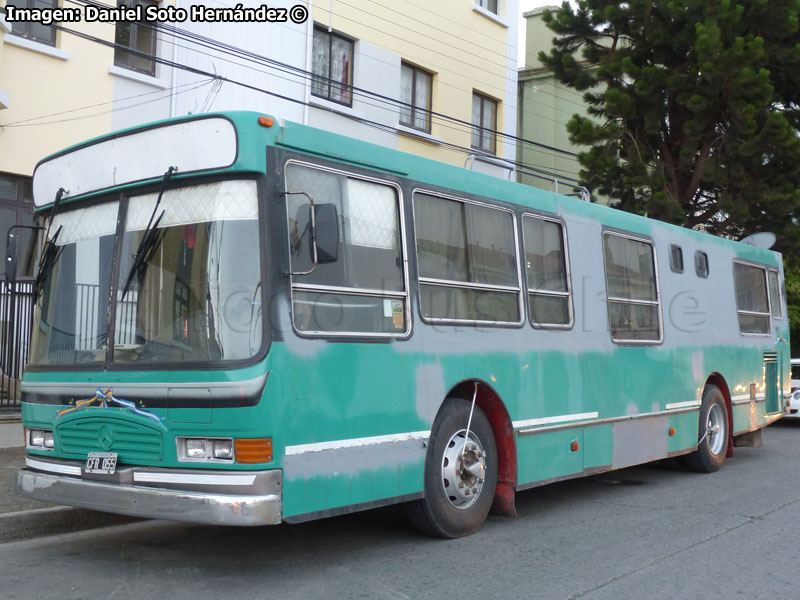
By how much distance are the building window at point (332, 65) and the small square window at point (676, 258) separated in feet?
27.7

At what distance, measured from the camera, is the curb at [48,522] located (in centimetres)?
655

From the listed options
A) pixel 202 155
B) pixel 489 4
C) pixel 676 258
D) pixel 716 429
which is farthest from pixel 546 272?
pixel 489 4

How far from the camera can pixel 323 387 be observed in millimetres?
5520

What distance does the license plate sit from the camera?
5492mm

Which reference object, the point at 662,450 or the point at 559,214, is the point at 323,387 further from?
the point at 662,450

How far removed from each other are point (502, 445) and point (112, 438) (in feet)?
9.92

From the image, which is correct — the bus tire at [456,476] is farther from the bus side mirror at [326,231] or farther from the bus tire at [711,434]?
the bus tire at [711,434]

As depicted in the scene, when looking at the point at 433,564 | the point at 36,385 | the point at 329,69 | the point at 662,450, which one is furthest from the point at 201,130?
the point at 329,69

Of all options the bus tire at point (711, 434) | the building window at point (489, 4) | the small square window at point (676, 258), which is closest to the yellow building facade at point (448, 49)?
the building window at point (489, 4)

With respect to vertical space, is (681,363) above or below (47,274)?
below

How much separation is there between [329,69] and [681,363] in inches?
393

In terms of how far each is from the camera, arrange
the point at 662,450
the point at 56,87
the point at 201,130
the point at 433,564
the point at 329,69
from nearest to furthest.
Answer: the point at 201,130 < the point at 433,564 < the point at 662,450 < the point at 56,87 < the point at 329,69

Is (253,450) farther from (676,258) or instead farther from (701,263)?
(701,263)

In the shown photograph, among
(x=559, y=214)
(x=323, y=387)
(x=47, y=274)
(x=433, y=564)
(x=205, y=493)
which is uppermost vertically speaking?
(x=559, y=214)
